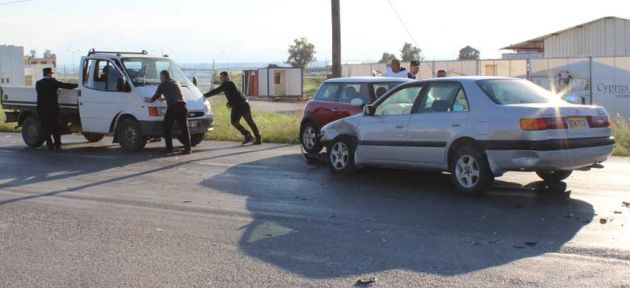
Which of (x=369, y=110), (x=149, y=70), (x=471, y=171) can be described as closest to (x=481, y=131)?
(x=471, y=171)

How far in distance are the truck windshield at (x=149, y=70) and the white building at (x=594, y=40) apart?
2225cm

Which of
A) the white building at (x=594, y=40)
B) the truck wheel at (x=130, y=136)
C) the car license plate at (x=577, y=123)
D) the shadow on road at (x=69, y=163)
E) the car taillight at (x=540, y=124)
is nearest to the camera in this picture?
the car taillight at (x=540, y=124)

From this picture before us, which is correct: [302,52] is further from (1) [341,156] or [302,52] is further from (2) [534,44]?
(1) [341,156]

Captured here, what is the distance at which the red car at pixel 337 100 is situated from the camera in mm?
12656

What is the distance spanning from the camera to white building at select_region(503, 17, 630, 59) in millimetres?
34469

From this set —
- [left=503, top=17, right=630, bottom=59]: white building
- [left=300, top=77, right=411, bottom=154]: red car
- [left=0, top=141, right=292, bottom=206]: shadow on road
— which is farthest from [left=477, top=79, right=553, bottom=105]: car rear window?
[left=503, top=17, right=630, bottom=59]: white building

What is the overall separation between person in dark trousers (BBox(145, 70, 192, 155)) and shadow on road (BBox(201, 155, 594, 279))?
3619 mm

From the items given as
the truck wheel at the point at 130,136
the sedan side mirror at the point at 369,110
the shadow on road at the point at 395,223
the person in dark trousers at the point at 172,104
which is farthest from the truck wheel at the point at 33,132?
the sedan side mirror at the point at 369,110

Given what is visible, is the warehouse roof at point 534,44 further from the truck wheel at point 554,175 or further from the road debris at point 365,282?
the road debris at point 365,282

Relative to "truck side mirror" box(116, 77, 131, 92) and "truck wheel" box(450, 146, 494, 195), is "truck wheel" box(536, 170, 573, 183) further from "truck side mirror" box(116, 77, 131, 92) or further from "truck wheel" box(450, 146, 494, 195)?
"truck side mirror" box(116, 77, 131, 92)

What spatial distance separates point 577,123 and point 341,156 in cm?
368

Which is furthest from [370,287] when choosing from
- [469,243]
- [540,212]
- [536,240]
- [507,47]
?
[507,47]

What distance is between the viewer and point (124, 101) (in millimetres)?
14586

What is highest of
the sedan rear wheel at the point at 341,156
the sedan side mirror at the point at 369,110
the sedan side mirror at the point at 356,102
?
the sedan side mirror at the point at 356,102
